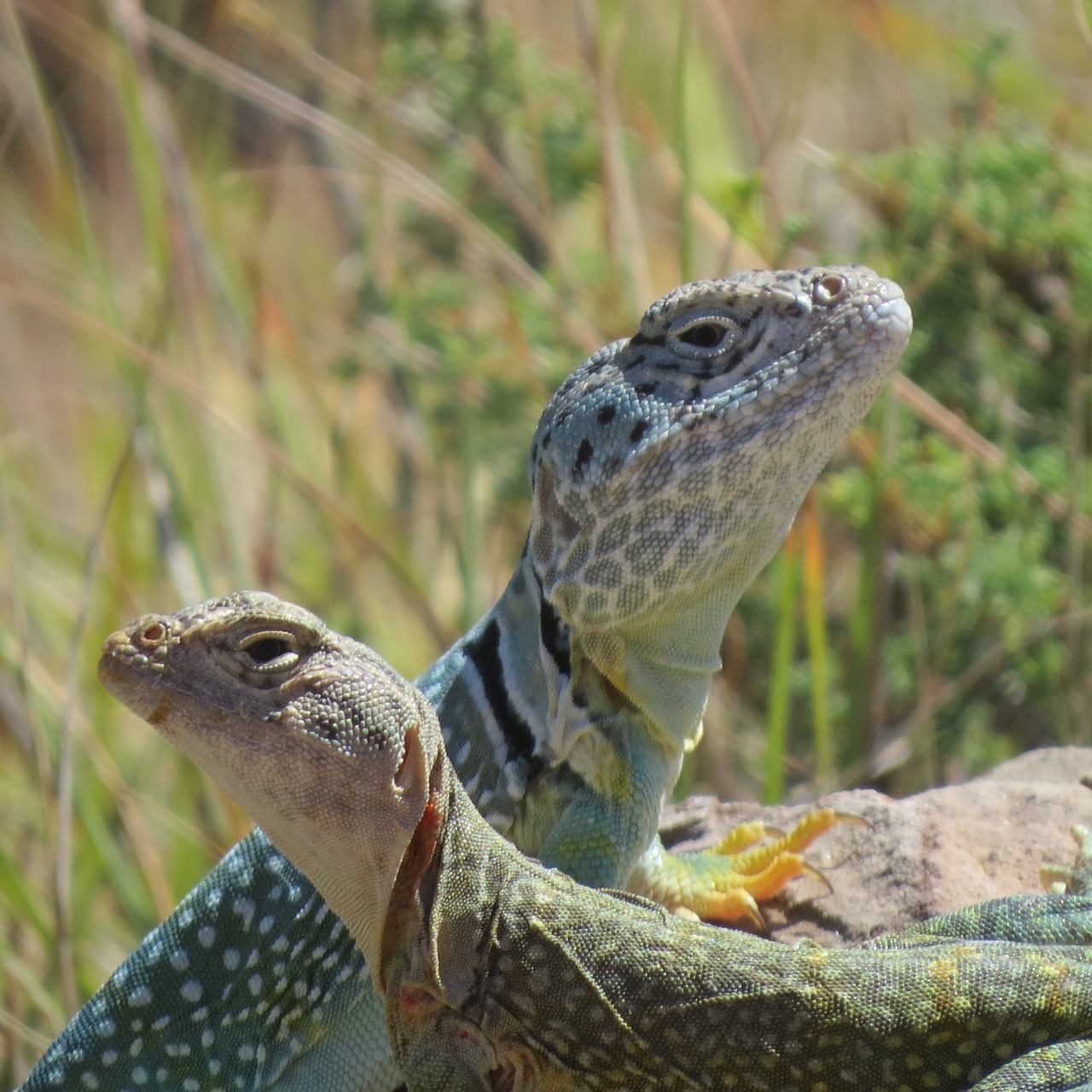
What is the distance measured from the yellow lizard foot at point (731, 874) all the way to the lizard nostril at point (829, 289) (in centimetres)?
126

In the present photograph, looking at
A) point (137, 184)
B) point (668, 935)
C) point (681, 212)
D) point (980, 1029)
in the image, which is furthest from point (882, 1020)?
point (137, 184)

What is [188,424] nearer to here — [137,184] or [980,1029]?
[137,184]

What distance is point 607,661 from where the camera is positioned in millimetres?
3781

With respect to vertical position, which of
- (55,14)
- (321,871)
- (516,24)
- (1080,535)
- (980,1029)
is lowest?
(1080,535)

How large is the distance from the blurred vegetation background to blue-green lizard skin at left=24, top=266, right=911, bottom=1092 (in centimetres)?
98

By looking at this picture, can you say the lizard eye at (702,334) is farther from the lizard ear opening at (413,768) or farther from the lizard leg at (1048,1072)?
the lizard leg at (1048,1072)

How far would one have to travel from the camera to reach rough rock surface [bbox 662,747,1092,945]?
3662 mm

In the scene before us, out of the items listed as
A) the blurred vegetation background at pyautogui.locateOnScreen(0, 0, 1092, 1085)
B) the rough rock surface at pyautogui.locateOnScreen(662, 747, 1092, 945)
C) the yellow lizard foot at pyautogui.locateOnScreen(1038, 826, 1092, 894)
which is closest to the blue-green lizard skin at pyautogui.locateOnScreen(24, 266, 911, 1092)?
the rough rock surface at pyautogui.locateOnScreen(662, 747, 1092, 945)

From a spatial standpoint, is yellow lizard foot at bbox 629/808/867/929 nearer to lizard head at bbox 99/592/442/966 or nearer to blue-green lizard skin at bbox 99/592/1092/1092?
blue-green lizard skin at bbox 99/592/1092/1092

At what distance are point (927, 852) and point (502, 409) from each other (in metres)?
3.64

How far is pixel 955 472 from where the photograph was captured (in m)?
5.90

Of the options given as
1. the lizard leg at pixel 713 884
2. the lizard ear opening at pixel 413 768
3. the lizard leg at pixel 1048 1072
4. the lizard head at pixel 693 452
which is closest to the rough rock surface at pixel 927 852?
the lizard leg at pixel 713 884

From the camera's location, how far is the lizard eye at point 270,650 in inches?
113

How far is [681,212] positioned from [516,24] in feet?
5.73
